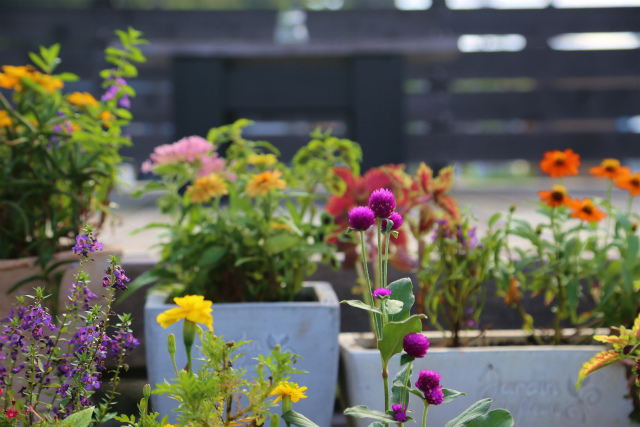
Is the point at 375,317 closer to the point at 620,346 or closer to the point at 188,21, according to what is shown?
the point at 620,346

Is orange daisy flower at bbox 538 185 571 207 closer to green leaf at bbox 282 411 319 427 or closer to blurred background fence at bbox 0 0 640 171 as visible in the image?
green leaf at bbox 282 411 319 427

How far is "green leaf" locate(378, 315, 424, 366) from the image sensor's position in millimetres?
612

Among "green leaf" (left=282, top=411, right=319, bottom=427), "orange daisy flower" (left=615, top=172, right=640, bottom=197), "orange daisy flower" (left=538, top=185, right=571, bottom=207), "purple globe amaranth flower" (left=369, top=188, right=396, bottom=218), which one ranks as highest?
"orange daisy flower" (left=615, top=172, right=640, bottom=197)

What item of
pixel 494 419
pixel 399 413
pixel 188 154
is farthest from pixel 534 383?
pixel 188 154

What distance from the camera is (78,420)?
1.95ft

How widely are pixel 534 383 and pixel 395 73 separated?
566 cm

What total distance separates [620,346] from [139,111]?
7.93 m

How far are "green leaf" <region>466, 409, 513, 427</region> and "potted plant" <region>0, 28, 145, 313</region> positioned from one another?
0.69 meters

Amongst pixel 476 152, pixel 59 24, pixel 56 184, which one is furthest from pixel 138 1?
pixel 56 184

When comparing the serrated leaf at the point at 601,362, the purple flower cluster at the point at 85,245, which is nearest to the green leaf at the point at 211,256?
the purple flower cluster at the point at 85,245

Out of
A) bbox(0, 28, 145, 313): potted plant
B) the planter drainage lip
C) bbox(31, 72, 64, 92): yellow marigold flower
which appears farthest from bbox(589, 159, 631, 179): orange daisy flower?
bbox(31, 72, 64, 92): yellow marigold flower

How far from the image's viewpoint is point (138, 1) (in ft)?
26.9

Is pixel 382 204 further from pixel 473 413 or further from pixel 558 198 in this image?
pixel 558 198

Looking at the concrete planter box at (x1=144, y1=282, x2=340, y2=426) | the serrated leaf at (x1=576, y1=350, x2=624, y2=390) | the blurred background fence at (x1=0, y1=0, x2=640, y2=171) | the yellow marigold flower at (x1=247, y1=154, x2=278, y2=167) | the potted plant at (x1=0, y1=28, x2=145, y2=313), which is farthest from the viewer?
the blurred background fence at (x1=0, y1=0, x2=640, y2=171)
